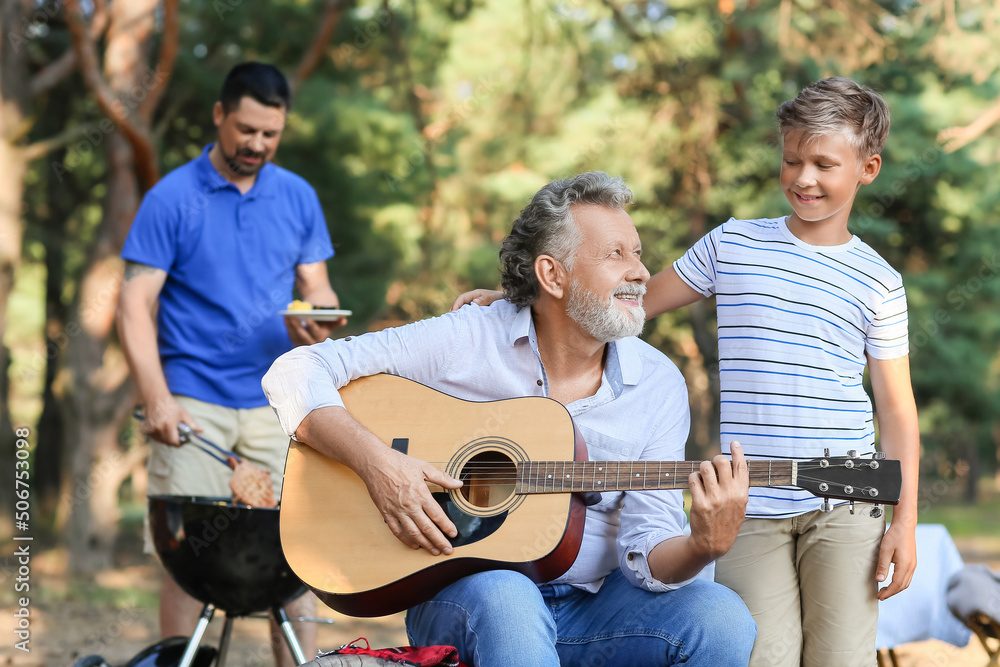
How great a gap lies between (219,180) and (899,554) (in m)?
2.71

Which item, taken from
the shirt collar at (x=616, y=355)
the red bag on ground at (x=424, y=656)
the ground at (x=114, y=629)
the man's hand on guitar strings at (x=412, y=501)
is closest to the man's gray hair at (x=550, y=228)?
the shirt collar at (x=616, y=355)

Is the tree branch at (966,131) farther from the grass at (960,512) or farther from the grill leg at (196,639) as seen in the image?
the grill leg at (196,639)

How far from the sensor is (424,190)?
11.0 meters

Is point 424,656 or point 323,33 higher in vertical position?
point 323,33

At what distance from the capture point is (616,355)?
8.63 ft

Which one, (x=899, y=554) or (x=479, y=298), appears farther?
(x=479, y=298)

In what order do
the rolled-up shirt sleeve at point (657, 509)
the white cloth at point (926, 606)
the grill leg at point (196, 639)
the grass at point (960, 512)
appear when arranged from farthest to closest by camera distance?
the grass at point (960, 512)
the white cloth at point (926, 606)
the grill leg at point (196, 639)
the rolled-up shirt sleeve at point (657, 509)

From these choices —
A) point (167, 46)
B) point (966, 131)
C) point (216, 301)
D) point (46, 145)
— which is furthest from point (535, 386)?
point (966, 131)

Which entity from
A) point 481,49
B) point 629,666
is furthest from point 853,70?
point 629,666

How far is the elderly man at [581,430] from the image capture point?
6.98 feet

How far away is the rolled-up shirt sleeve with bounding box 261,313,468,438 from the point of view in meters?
2.47

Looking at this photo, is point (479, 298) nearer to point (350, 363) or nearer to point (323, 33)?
point (350, 363)

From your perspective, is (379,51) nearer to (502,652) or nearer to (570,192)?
(570,192)

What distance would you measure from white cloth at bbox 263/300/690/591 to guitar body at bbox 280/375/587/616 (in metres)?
0.10
